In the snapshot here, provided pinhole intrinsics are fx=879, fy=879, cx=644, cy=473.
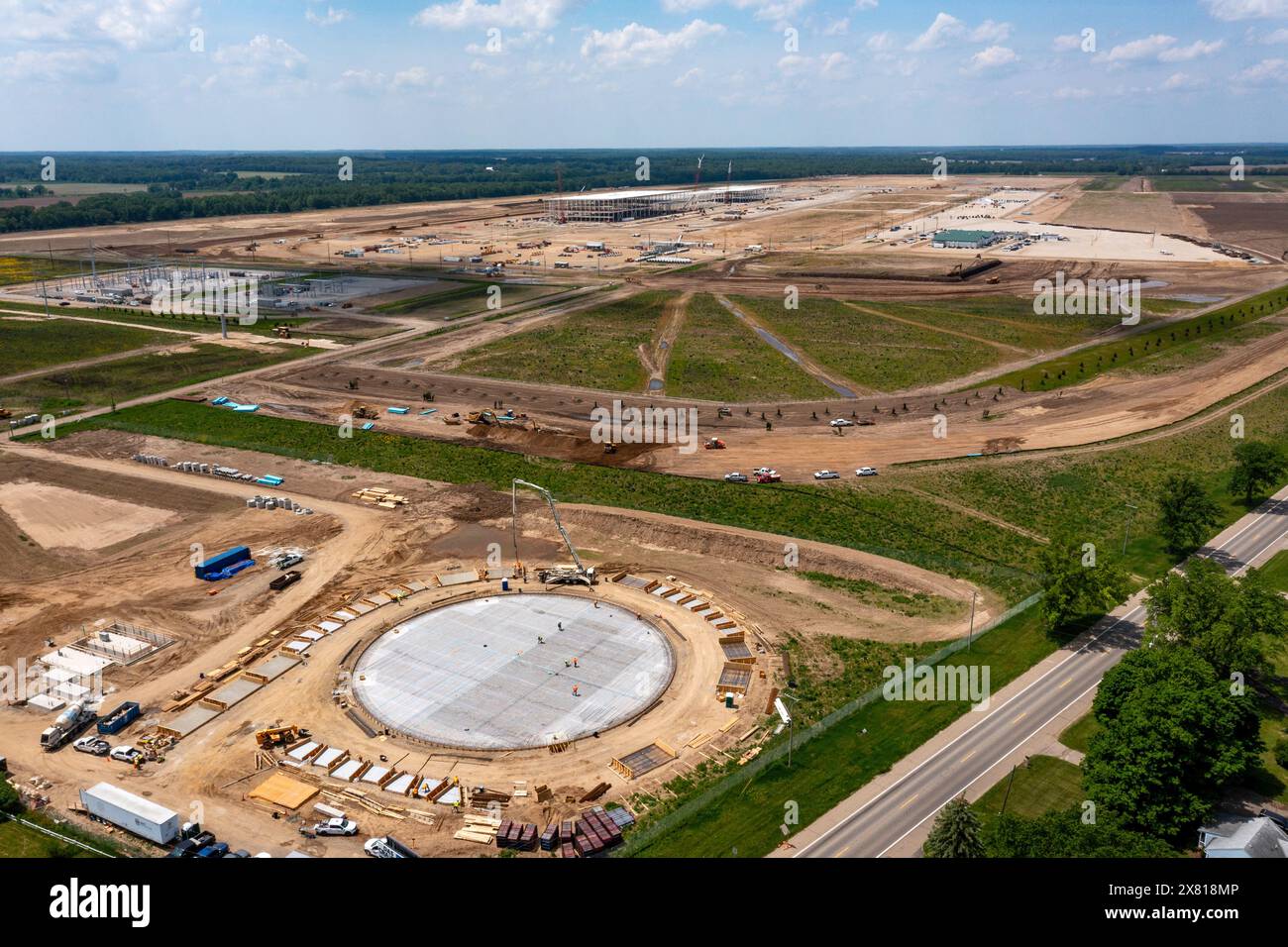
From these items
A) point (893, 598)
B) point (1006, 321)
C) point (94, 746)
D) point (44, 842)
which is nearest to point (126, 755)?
point (94, 746)

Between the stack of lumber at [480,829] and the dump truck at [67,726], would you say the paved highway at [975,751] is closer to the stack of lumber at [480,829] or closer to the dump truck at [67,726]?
the stack of lumber at [480,829]

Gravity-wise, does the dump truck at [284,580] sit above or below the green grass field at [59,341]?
below

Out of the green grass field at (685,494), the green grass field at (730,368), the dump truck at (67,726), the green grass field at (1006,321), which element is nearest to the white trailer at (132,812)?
the dump truck at (67,726)

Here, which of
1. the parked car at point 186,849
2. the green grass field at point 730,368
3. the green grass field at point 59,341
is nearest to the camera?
the parked car at point 186,849

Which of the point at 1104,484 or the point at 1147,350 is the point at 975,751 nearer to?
the point at 1104,484

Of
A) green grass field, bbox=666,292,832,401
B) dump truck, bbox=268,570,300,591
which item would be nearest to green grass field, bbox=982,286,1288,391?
Result: green grass field, bbox=666,292,832,401

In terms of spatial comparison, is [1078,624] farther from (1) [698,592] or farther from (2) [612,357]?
(2) [612,357]

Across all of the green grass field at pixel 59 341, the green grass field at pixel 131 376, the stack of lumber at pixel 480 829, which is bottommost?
the stack of lumber at pixel 480 829
